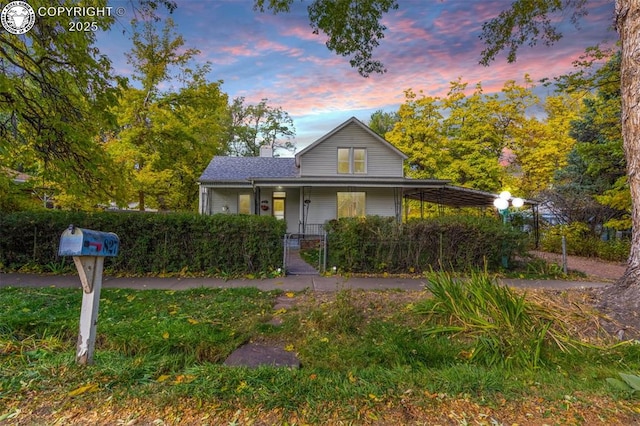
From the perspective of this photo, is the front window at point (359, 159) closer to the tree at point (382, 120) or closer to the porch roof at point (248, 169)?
the porch roof at point (248, 169)

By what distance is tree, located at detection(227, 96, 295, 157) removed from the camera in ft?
107

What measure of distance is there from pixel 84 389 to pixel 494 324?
12.9ft

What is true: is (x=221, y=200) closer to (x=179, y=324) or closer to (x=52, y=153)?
(x=52, y=153)

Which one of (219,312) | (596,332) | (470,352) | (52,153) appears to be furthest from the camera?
(52,153)

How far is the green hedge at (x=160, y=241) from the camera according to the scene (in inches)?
288

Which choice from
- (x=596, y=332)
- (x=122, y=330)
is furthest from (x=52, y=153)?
(x=596, y=332)

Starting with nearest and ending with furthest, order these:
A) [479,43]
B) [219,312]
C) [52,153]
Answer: [219,312] → [52,153] → [479,43]

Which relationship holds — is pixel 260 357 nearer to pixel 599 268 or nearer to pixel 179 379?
pixel 179 379

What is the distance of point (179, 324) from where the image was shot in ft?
12.6

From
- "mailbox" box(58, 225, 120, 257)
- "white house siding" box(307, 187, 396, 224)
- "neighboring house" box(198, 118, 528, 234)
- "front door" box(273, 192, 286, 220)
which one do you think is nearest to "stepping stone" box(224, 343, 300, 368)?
"mailbox" box(58, 225, 120, 257)

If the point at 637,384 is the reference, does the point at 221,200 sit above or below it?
above

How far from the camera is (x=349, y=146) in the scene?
625 inches

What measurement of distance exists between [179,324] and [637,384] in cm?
449

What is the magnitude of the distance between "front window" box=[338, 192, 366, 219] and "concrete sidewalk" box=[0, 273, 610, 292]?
8.43m
